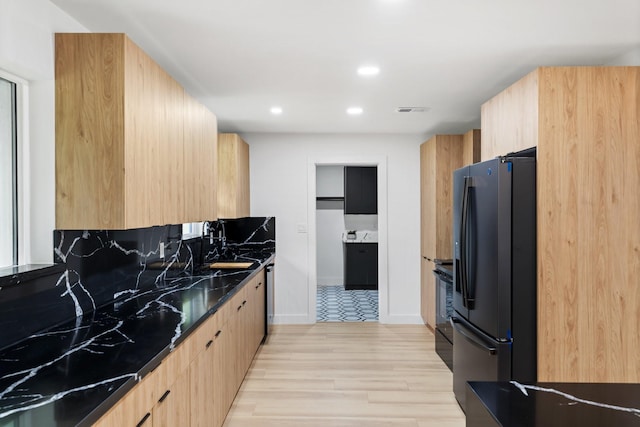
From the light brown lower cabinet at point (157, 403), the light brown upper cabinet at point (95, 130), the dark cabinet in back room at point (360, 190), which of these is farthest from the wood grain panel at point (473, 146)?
the light brown lower cabinet at point (157, 403)

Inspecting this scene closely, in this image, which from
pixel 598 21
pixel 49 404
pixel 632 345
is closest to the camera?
pixel 49 404

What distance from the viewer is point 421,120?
4664 millimetres

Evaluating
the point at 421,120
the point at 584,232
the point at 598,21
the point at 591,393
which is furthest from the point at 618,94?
the point at 421,120

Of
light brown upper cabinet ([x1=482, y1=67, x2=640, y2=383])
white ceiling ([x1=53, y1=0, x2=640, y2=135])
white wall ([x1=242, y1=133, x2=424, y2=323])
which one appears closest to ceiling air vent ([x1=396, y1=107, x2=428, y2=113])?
white ceiling ([x1=53, y1=0, x2=640, y2=135])

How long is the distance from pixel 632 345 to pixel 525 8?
1.96m

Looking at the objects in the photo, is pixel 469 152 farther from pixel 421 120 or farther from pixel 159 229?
pixel 159 229

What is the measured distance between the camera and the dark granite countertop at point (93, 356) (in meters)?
1.19

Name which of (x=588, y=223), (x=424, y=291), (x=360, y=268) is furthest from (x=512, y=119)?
(x=360, y=268)

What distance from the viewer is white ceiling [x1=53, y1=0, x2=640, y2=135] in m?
2.07

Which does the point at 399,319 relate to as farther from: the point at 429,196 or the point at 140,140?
the point at 140,140

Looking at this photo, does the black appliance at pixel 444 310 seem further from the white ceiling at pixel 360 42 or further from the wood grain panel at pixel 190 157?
the wood grain panel at pixel 190 157

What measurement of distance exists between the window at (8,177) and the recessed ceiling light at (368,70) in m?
2.03

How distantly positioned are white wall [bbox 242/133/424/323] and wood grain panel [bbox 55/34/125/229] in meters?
3.49

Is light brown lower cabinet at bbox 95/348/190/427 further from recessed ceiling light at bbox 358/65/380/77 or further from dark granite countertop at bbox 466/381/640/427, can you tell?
recessed ceiling light at bbox 358/65/380/77
